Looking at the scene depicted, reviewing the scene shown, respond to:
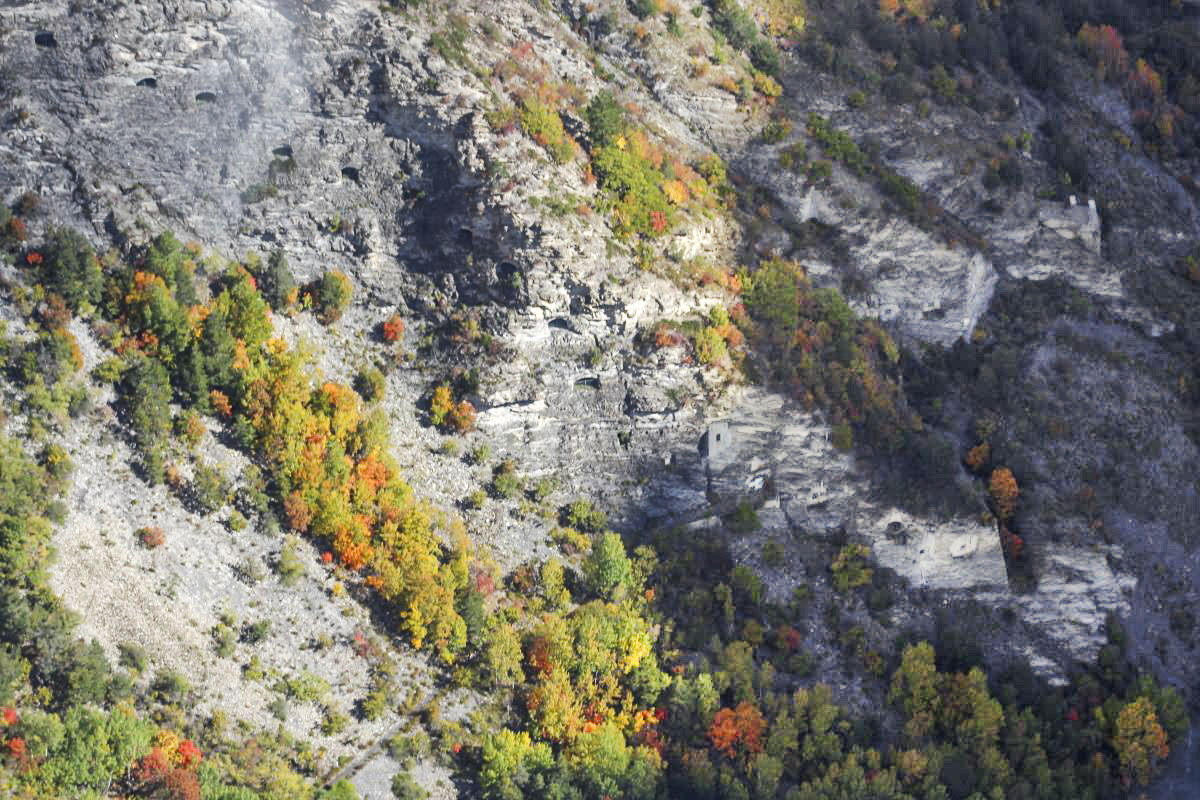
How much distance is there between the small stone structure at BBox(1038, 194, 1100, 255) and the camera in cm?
9356

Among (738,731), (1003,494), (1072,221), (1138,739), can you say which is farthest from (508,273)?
(1138,739)

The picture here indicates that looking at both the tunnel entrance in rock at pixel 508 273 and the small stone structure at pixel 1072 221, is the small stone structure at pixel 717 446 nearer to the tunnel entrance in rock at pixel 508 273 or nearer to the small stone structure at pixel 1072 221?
the tunnel entrance in rock at pixel 508 273

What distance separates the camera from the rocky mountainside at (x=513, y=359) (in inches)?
2995

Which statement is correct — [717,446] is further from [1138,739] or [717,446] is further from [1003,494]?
[1138,739]

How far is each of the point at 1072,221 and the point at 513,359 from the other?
34.8 m

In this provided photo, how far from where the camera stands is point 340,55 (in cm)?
7919

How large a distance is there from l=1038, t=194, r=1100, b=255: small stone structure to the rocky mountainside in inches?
407

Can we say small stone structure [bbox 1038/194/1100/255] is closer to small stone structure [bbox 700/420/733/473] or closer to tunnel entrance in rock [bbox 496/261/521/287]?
small stone structure [bbox 700/420/733/473]

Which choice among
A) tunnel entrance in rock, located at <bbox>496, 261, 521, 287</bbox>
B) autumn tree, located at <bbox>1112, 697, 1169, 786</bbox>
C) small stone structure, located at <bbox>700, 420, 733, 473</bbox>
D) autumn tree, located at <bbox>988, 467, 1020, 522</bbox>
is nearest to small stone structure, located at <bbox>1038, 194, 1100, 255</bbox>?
autumn tree, located at <bbox>988, 467, 1020, 522</bbox>

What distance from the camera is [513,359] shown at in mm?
78812

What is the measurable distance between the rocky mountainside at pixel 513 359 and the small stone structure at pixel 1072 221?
1035 cm

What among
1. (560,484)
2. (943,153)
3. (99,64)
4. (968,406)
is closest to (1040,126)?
(943,153)

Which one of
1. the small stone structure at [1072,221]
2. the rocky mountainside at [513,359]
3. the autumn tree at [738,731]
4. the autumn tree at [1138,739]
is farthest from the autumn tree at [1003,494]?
the autumn tree at [738,731]

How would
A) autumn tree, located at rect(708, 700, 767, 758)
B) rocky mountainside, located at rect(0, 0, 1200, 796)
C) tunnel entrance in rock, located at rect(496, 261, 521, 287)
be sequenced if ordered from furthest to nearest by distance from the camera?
tunnel entrance in rock, located at rect(496, 261, 521, 287), rocky mountainside, located at rect(0, 0, 1200, 796), autumn tree, located at rect(708, 700, 767, 758)
